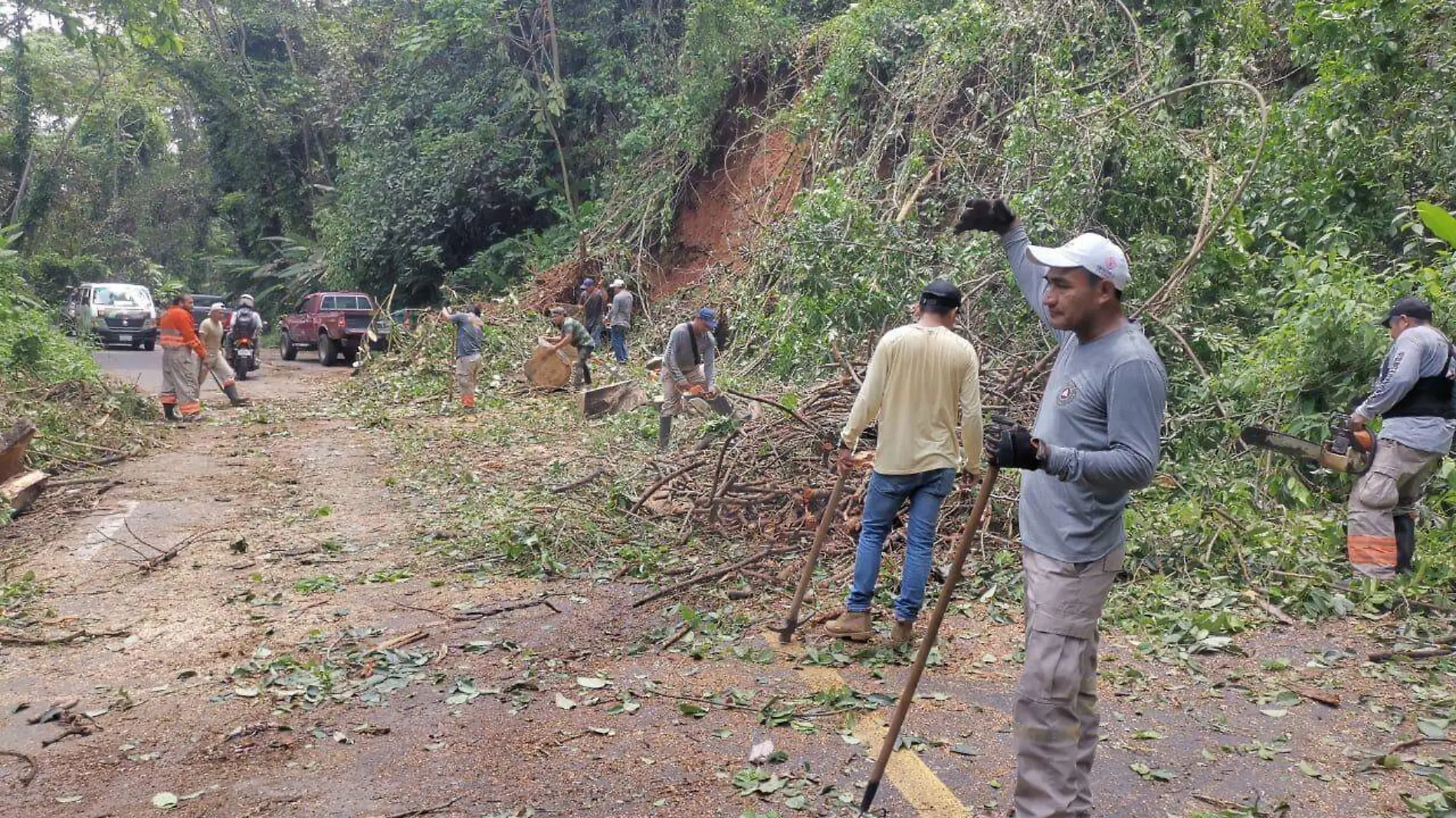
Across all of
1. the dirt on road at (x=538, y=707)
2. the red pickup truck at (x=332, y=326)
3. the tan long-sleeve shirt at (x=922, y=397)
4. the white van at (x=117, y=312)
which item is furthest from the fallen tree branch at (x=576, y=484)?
the white van at (x=117, y=312)

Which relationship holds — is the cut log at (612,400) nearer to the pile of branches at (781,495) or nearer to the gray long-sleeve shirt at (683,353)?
the gray long-sleeve shirt at (683,353)

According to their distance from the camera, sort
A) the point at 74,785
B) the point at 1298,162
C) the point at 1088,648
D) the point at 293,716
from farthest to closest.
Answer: the point at 1298,162 → the point at 293,716 → the point at 74,785 → the point at 1088,648

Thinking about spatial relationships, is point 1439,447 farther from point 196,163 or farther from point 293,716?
point 196,163

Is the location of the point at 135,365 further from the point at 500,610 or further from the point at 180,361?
the point at 500,610

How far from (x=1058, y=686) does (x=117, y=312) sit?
1160 inches

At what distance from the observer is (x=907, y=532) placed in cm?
562

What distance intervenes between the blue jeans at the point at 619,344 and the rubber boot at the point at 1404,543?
13.6m

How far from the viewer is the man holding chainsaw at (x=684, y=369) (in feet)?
36.3

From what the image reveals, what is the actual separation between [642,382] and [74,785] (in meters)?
12.1

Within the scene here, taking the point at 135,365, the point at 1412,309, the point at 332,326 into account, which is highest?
the point at 1412,309

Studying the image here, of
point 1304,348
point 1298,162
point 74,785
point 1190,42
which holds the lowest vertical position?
point 74,785

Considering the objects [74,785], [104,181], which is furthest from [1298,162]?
[104,181]

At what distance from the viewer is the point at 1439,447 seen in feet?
21.7

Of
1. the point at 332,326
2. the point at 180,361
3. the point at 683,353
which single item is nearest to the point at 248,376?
the point at 332,326
